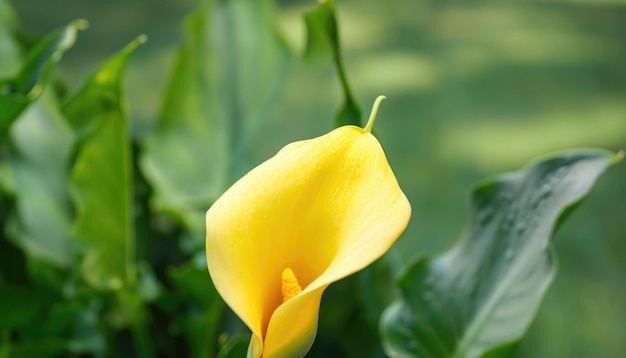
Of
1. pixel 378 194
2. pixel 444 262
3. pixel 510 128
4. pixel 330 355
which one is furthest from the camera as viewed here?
pixel 510 128

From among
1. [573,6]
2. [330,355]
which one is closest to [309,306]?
[330,355]

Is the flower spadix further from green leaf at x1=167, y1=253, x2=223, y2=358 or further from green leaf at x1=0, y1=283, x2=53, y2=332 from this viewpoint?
green leaf at x1=0, y1=283, x2=53, y2=332

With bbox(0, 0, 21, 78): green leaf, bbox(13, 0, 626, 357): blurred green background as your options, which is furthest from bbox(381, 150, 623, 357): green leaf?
bbox(0, 0, 21, 78): green leaf

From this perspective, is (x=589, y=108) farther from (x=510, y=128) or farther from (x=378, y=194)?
(x=378, y=194)

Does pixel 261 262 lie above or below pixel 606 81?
above

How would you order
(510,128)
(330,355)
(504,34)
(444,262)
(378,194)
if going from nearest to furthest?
(378,194)
(444,262)
(330,355)
(510,128)
(504,34)

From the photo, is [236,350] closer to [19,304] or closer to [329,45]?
[329,45]

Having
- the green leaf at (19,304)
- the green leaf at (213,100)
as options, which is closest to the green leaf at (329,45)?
the green leaf at (213,100)


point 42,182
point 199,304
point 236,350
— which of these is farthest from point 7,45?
point 236,350
